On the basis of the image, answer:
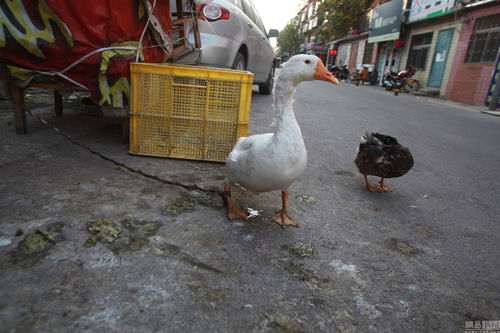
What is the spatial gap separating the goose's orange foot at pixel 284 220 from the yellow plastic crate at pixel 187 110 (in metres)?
1.14

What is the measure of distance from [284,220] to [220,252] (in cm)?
57

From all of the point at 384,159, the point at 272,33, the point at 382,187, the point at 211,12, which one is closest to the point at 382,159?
the point at 384,159

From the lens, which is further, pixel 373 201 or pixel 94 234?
pixel 373 201

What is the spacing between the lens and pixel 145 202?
7.16 feet

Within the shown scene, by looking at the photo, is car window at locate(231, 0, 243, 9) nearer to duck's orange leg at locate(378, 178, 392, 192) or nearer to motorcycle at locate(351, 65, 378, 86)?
duck's orange leg at locate(378, 178, 392, 192)

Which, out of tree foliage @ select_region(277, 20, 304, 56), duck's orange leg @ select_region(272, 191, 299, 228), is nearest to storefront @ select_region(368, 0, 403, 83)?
duck's orange leg @ select_region(272, 191, 299, 228)

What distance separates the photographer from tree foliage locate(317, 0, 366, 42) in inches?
1011

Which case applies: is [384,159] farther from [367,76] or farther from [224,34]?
[367,76]

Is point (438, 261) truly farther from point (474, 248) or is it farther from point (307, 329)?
point (307, 329)

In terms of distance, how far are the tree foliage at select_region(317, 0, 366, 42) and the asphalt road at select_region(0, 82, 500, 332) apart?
26817 millimetres

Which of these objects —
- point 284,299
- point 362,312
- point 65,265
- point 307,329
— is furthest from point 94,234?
point 362,312

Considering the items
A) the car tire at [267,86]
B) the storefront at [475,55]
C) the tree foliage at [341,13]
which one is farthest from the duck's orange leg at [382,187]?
the tree foliage at [341,13]

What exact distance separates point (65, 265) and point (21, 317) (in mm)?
311

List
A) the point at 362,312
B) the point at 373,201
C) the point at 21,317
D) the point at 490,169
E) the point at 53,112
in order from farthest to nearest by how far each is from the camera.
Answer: the point at 53,112 → the point at 490,169 → the point at 373,201 → the point at 362,312 → the point at 21,317
